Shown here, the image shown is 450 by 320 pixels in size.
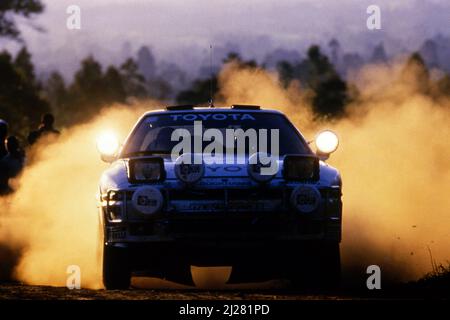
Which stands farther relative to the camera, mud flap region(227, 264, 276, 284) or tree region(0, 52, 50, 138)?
tree region(0, 52, 50, 138)

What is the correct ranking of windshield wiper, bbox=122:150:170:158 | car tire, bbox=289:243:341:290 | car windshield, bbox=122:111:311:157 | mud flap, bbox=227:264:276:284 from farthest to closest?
car windshield, bbox=122:111:311:157 < windshield wiper, bbox=122:150:170:158 < mud flap, bbox=227:264:276:284 < car tire, bbox=289:243:341:290

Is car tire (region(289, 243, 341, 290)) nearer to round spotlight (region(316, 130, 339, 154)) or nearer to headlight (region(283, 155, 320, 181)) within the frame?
headlight (region(283, 155, 320, 181))

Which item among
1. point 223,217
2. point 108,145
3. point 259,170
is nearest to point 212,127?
point 108,145

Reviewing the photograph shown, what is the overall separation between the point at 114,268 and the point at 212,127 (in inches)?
75.2

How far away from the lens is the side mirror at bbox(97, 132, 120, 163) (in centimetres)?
1152

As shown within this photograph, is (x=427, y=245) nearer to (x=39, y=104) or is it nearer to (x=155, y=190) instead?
(x=155, y=190)

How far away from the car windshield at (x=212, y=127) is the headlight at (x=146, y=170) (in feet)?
3.38

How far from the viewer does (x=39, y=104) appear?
82.9 meters

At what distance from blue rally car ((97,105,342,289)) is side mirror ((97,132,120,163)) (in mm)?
847

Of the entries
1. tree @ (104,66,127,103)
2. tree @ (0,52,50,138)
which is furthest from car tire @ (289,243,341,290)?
tree @ (104,66,127,103)

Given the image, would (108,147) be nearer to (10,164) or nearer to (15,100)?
(10,164)

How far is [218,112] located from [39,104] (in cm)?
7188
